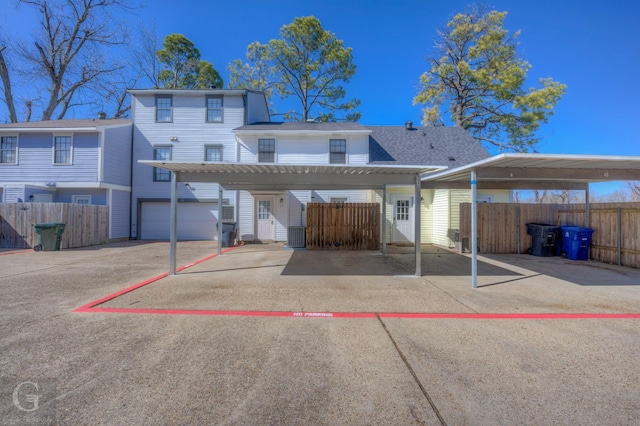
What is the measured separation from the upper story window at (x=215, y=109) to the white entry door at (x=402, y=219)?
32.0ft

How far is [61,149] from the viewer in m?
14.0

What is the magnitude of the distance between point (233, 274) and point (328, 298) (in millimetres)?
3084

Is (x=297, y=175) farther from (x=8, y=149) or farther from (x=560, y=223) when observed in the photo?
(x=8, y=149)

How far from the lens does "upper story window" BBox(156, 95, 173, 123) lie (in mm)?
15406

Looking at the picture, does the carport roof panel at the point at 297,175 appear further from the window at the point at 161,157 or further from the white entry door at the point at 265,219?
the window at the point at 161,157

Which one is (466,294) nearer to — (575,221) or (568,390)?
(568,390)

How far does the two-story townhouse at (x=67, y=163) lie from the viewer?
535 inches

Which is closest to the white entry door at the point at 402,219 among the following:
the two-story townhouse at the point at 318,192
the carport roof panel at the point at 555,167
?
the two-story townhouse at the point at 318,192

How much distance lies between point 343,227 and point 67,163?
13.1 metres

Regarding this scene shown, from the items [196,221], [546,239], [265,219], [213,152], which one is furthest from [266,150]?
[546,239]

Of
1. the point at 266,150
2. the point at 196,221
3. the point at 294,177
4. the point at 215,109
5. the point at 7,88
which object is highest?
the point at 7,88

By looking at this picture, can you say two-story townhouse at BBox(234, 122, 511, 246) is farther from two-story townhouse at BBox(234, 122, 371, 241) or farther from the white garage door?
the white garage door

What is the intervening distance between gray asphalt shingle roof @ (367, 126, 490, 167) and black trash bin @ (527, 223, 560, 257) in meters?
5.04

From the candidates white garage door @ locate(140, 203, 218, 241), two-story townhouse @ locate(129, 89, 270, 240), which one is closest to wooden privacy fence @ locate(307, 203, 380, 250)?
two-story townhouse @ locate(129, 89, 270, 240)
